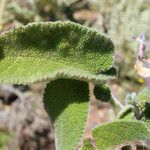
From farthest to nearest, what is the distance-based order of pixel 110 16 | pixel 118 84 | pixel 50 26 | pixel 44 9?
pixel 118 84 < pixel 110 16 < pixel 44 9 < pixel 50 26

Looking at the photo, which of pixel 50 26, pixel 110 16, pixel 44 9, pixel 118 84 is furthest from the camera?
pixel 118 84

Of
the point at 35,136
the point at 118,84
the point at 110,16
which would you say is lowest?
the point at 35,136

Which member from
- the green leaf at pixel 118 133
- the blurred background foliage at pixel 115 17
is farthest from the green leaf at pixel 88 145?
the blurred background foliage at pixel 115 17

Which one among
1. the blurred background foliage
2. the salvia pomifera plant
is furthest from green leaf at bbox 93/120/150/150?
the blurred background foliage

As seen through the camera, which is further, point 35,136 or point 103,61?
point 35,136

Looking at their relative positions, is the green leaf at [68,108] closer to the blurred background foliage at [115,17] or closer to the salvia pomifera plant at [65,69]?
the salvia pomifera plant at [65,69]

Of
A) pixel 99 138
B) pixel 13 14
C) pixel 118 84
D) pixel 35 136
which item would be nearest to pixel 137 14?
pixel 118 84

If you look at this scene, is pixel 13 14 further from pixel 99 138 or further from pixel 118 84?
pixel 99 138

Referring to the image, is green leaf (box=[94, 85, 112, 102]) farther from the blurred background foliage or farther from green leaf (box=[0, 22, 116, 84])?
the blurred background foliage
